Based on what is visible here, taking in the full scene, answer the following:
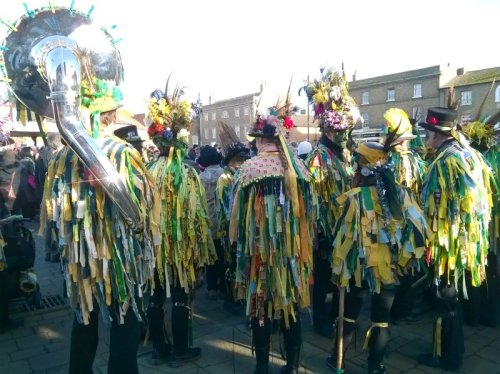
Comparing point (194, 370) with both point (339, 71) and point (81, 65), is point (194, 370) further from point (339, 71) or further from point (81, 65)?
point (339, 71)

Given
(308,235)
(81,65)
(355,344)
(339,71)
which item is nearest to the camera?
(81,65)

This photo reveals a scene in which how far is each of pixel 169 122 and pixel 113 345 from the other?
6.55ft

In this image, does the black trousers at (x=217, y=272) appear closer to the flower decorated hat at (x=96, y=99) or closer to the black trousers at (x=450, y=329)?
the black trousers at (x=450, y=329)

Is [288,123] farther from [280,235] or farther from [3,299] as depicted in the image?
[3,299]

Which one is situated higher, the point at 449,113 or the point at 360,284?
the point at 449,113

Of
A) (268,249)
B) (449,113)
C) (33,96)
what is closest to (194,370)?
(268,249)

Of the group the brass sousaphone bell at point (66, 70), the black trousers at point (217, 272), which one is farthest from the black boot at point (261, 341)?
the black trousers at point (217, 272)

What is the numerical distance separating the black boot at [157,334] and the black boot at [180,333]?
0.40ft

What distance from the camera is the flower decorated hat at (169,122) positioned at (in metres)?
3.71

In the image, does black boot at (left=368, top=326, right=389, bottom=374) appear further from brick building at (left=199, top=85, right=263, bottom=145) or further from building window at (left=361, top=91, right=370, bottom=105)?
building window at (left=361, top=91, right=370, bottom=105)

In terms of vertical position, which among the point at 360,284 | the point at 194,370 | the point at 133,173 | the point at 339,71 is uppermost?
the point at 339,71

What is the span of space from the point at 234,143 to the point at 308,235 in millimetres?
2213

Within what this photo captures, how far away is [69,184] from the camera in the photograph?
8.41 ft

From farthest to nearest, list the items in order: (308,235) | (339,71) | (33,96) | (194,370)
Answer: (339,71) → (194,370) → (308,235) → (33,96)
